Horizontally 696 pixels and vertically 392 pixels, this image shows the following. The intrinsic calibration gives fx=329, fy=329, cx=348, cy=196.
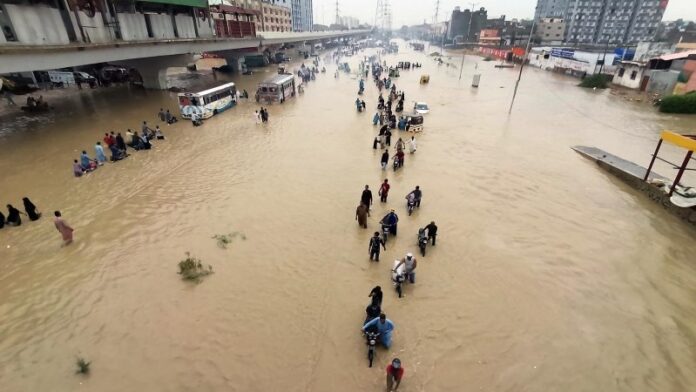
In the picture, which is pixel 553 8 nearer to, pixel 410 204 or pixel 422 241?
pixel 410 204

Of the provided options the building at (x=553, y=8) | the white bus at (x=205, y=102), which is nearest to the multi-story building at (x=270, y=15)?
the white bus at (x=205, y=102)

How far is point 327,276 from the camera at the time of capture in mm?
9797

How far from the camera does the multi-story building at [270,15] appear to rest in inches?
3147

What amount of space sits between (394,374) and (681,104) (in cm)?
3937

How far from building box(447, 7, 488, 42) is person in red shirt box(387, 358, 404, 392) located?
535 feet

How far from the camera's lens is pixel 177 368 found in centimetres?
709

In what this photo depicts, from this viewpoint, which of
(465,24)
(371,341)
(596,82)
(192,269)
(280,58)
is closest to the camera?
(371,341)

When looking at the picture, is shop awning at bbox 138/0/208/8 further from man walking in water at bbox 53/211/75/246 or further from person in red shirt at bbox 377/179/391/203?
person in red shirt at bbox 377/179/391/203

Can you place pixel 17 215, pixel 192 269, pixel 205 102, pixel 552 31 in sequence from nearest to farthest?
pixel 192 269 < pixel 17 215 < pixel 205 102 < pixel 552 31

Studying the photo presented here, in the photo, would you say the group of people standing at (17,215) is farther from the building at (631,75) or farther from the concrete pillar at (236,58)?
the building at (631,75)

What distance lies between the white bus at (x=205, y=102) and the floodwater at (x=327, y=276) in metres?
6.14

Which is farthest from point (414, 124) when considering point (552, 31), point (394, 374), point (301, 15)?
point (301, 15)

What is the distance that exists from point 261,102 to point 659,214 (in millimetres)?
29284

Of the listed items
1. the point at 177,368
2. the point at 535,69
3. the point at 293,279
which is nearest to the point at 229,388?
the point at 177,368
